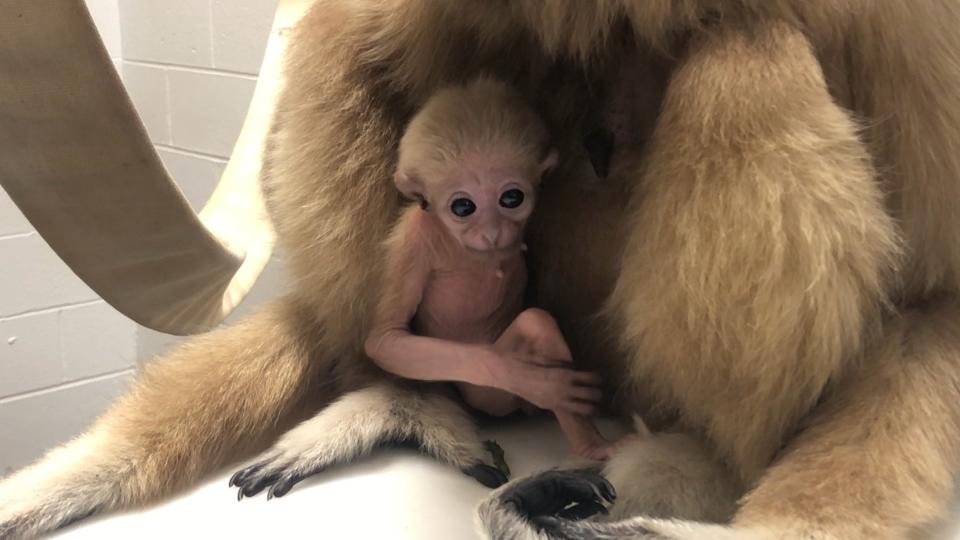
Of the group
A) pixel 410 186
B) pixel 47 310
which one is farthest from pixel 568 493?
pixel 47 310

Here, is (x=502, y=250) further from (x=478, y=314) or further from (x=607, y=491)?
(x=607, y=491)

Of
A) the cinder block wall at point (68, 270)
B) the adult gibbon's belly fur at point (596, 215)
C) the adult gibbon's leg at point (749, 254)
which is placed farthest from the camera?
the cinder block wall at point (68, 270)

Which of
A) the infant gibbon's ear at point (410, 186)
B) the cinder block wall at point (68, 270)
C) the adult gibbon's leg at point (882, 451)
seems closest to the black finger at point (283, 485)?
the infant gibbon's ear at point (410, 186)

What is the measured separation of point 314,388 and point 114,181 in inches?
15.7

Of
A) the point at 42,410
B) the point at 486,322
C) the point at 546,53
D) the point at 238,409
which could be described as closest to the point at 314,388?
the point at 238,409

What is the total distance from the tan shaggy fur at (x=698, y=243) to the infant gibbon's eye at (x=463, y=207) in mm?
100

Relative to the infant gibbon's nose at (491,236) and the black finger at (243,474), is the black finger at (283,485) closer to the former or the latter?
the black finger at (243,474)

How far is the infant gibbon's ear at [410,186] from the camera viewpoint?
998 millimetres

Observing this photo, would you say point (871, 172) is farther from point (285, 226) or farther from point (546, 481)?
point (285, 226)

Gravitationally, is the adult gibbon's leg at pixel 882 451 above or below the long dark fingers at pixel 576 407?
above

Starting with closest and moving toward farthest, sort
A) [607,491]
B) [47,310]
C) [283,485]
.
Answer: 1. [607,491]
2. [283,485]
3. [47,310]

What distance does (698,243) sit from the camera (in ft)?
2.52

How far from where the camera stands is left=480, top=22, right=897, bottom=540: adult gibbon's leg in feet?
2.45

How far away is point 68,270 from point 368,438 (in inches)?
61.9
